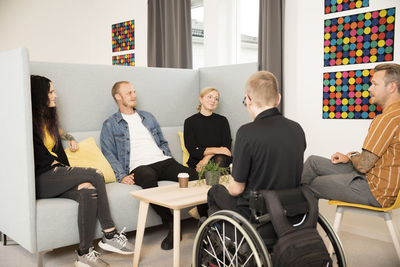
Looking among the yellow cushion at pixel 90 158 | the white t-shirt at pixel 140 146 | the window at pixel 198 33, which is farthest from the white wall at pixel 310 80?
the yellow cushion at pixel 90 158

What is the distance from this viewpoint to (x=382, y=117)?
6.93 ft

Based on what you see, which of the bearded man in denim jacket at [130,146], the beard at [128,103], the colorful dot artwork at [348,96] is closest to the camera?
the bearded man in denim jacket at [130,146]

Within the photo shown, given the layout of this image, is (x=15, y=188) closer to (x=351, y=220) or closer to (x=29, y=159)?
(x=29, y=159)

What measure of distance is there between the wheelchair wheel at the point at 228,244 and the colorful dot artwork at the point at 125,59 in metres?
4.04

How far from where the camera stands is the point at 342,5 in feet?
10.9

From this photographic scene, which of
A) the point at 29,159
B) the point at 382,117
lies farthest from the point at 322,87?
the point at 29,159

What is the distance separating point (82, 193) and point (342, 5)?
252 cm

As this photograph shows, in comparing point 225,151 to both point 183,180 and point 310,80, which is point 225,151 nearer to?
point 183,180

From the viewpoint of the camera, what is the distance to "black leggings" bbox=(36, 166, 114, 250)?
7.60 feet

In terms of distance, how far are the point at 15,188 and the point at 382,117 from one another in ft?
6.90

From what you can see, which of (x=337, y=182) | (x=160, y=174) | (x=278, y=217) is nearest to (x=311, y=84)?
→ (x=337, y=182)

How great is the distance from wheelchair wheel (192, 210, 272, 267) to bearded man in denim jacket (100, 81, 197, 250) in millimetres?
1043

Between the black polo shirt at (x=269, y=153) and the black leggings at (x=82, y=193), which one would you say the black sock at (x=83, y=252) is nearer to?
the black leggings at (x=82, y=193)

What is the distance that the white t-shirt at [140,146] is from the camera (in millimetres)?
3000
